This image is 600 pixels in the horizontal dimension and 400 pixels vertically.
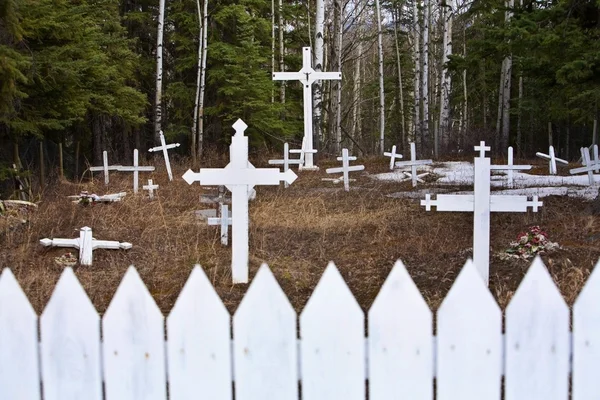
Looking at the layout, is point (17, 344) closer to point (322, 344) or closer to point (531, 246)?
point (322, 344)

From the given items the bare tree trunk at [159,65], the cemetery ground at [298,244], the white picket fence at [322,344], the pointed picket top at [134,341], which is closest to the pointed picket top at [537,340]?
the white picket fence at [322,344]

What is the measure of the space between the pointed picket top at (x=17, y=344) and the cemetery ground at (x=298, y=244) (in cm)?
237

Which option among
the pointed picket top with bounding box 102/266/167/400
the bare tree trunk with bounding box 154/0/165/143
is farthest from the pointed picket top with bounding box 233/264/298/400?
the bare tree trunk with bounding box 154/0/165/143

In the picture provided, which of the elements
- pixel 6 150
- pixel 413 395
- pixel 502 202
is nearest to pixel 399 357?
pixel 413 395

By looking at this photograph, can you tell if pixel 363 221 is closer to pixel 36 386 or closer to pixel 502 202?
pixel 502 202

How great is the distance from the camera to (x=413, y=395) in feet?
5.98

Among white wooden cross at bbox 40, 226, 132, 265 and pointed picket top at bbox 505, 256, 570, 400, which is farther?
white wooden cross at bbox 40, 226, 132, 265

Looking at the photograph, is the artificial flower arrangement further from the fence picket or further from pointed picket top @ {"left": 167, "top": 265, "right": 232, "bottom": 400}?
pointed picket top @ {"left": 167, "top": 265, "right": 232, "bottom": 400}

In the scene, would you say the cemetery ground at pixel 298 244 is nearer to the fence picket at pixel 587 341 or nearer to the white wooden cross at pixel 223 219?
the white wooden cross at pixel 223 219

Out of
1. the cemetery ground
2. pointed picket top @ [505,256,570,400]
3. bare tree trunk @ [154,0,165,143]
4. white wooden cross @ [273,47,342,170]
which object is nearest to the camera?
pointed picket top @ [505,256,570,400]

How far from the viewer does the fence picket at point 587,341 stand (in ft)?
5.91

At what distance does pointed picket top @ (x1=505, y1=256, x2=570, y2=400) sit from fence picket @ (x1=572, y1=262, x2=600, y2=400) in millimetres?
35

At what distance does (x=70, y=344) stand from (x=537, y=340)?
1.48 meters

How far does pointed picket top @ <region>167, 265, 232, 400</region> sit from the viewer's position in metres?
1.85
